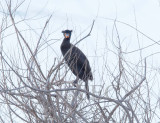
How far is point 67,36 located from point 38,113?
234cm

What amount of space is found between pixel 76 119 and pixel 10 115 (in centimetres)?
74

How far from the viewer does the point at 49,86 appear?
307cm

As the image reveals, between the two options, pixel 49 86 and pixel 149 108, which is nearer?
pixel 49 86

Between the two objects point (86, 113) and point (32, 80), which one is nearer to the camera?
point (32, 80)

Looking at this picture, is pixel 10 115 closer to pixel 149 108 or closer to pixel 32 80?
pixel 32 80

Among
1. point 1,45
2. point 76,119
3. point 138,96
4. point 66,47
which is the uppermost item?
point 66,47

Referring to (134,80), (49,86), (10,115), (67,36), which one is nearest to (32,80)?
(49,86)

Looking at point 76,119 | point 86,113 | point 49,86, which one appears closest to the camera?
point 49,86

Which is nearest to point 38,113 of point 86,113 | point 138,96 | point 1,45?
point 86,113

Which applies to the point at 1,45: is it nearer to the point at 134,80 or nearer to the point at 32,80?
the point at 32,80

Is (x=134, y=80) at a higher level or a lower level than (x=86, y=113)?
higher

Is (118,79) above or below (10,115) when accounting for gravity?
above

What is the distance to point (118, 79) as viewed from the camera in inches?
123

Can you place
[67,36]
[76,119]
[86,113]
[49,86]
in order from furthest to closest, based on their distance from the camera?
[67,36] < [86,113] < [76,119] < [49,86]
